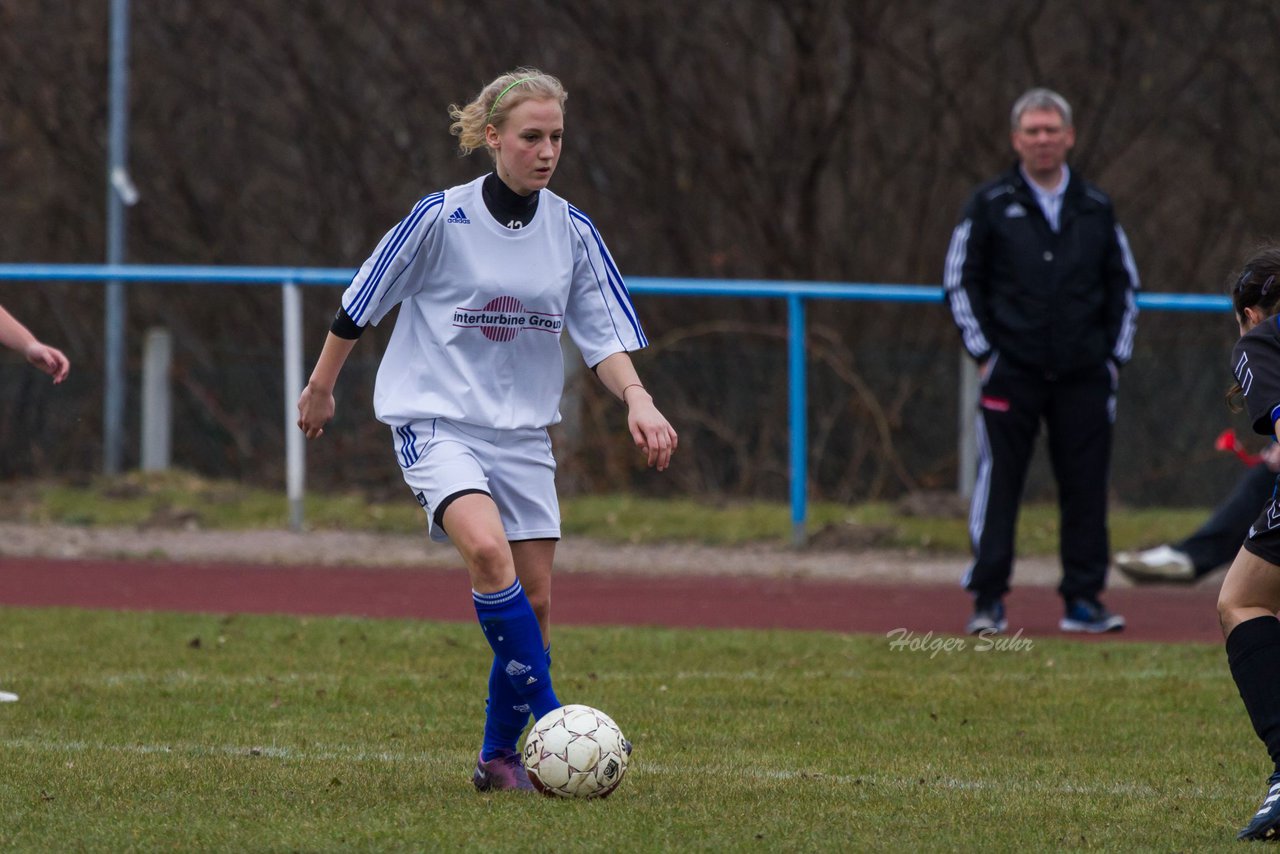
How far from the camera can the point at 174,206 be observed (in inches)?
724

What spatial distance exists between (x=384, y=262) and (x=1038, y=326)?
163 inches

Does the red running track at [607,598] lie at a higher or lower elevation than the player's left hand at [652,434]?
lower

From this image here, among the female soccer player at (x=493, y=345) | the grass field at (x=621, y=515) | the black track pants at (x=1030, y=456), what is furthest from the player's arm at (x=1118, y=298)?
the female soccer player at (x=493, y=345)

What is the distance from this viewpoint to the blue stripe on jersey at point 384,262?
17.0ft

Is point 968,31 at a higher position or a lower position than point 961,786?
higher

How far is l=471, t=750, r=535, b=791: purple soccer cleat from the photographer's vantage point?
521 centimetres

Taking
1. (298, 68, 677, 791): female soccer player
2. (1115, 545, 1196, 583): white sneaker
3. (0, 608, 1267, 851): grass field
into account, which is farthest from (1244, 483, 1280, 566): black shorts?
(1115, 545, 1196, 583): white sneaker

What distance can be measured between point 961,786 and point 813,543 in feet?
22.4

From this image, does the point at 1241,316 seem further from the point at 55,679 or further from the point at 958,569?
the point at 958,569

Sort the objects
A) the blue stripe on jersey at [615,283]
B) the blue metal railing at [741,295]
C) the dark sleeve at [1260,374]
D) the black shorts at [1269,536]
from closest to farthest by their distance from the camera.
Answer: the dark sleeve at [1260,374] < the black shorts at [1269,536] < the blue stripe on jersey at [615,283] < the blue metal railing at [741,295]

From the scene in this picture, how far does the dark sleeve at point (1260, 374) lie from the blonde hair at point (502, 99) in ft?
6.17

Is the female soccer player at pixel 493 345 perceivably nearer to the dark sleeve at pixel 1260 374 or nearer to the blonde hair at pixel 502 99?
the blonde hair at pixel 502 99

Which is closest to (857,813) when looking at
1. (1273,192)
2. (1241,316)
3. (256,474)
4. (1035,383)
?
(1241,316)

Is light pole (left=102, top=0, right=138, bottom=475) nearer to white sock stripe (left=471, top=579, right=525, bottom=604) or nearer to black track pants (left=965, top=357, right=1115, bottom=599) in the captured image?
black track pants (left=965, top=357, right=1115, bottom=599)
